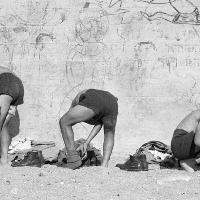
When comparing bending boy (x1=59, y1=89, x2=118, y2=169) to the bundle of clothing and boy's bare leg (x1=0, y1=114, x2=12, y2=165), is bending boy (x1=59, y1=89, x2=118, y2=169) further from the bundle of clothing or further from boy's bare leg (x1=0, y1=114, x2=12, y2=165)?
boy's bare leg (x1=0, y1=114, x2=12, y2=165)

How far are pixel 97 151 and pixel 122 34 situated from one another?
1.57 metres

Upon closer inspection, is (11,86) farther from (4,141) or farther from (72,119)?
(72,119)

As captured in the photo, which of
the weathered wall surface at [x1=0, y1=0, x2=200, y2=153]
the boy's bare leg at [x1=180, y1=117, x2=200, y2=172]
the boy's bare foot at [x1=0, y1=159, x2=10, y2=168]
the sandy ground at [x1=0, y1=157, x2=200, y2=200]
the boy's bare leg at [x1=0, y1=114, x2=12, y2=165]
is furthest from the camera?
the weathered wall surface at [x1=0, y1=0, x2=200, y2=153]

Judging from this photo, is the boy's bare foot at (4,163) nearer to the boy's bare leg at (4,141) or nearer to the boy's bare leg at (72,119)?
the boy's bare leg at (4,141)

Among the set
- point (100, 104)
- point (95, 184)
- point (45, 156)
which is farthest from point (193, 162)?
point (45, 156)

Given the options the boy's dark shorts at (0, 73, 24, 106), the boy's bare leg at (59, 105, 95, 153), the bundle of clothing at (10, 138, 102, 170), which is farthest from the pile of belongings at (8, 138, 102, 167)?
the boy's dark shorts at (0, 73, 24, 106)

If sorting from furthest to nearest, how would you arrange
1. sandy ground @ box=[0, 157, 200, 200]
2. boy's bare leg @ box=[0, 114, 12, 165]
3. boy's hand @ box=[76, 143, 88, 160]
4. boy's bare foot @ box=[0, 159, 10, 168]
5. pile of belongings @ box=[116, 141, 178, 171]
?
boy's bare leg @ box=[0, 114, 12, 165]
boy's hand @ box=[76, 143, 88, 160]
boy's bare foot @ box=[0, 159, 10, 168]
pile of belongings @ box=[116, 141, 178, 171]
sandy ground @ box=[0, 157, 200, 200]

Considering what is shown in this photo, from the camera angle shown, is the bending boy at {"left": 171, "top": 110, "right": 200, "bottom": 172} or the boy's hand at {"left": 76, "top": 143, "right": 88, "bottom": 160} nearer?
the bending boy at {"left": 171, "top": 110, "right": 200, "bottom": 172}

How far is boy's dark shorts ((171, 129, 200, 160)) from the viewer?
642 centimetres

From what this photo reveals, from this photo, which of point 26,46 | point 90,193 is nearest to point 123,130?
point 26,46

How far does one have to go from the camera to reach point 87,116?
6609 millimetres

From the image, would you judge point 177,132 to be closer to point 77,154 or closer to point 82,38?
point 77,154

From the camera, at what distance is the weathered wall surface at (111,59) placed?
782 centimetres

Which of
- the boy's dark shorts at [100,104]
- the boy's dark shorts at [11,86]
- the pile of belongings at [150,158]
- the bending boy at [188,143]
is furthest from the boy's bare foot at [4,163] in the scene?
the bending boy at [188,143]
